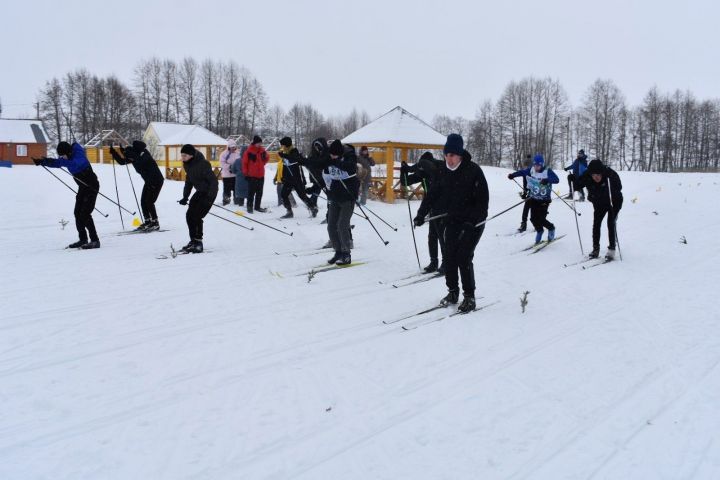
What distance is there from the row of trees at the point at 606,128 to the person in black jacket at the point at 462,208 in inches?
2225

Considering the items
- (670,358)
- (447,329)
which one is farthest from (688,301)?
(447,329)

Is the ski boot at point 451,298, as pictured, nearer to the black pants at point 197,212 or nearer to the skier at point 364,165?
the black pants at point 197,212

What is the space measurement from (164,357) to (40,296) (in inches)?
99.0

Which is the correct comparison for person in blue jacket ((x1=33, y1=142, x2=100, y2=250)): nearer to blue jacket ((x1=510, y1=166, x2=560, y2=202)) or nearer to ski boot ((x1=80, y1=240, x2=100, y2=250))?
ski boot ((x1=80, y1=240, x2=100, y2=250))

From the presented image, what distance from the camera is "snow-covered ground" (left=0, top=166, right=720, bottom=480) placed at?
2809 millimetres

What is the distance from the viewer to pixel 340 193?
24.9 feet

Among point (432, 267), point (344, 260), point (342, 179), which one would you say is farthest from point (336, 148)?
point (432, 267)

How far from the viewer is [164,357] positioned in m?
4.08

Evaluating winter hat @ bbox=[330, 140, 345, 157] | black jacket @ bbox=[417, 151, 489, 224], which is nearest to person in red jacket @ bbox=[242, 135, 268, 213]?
winter hat @ bbox=[330, 140, 345, 157]

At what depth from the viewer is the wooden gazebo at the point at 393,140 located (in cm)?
1795

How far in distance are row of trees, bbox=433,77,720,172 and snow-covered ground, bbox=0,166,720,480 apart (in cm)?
5618

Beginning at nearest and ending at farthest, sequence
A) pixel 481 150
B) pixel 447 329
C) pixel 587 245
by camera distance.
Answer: pixel 447 329
pixel 587 245
pixel 481 150

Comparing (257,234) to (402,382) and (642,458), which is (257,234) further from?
(642,458)

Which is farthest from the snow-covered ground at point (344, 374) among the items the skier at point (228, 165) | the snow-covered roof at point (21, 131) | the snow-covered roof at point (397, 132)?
the snow-covered roof at point (21, 131)
